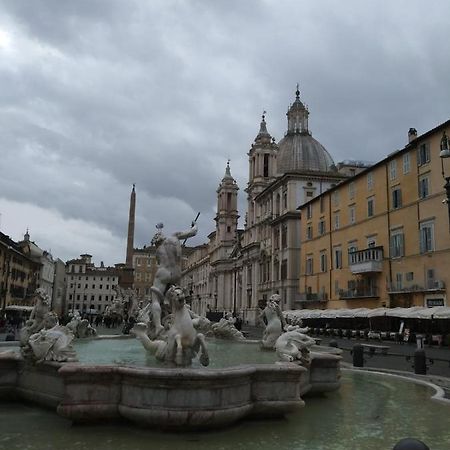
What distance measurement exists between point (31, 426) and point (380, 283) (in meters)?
38.0

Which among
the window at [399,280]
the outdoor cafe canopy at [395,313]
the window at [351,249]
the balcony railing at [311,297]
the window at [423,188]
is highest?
the window at [423,188]

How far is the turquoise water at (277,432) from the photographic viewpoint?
5.81 m

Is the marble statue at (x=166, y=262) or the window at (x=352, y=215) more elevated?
the window at (x=352, y=215)

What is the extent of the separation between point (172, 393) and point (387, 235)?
37.4m

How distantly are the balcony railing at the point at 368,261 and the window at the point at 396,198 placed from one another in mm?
3704

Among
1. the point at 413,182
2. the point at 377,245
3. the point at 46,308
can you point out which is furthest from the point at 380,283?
the point at 46,308

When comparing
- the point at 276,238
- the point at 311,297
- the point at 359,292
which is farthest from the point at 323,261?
the point at 276,238

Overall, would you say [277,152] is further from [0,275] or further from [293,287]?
[0,275]

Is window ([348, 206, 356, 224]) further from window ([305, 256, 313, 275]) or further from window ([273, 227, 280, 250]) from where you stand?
window ([273, 227, 280, 250])

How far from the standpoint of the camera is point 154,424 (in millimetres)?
6160

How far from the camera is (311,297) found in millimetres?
53312

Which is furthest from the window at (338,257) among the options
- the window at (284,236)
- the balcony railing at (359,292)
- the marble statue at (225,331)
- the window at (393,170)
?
the marble statue at (225,331)

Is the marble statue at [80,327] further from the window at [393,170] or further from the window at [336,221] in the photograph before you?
the window at [336,221]

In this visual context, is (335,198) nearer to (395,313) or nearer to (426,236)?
(426,236)
